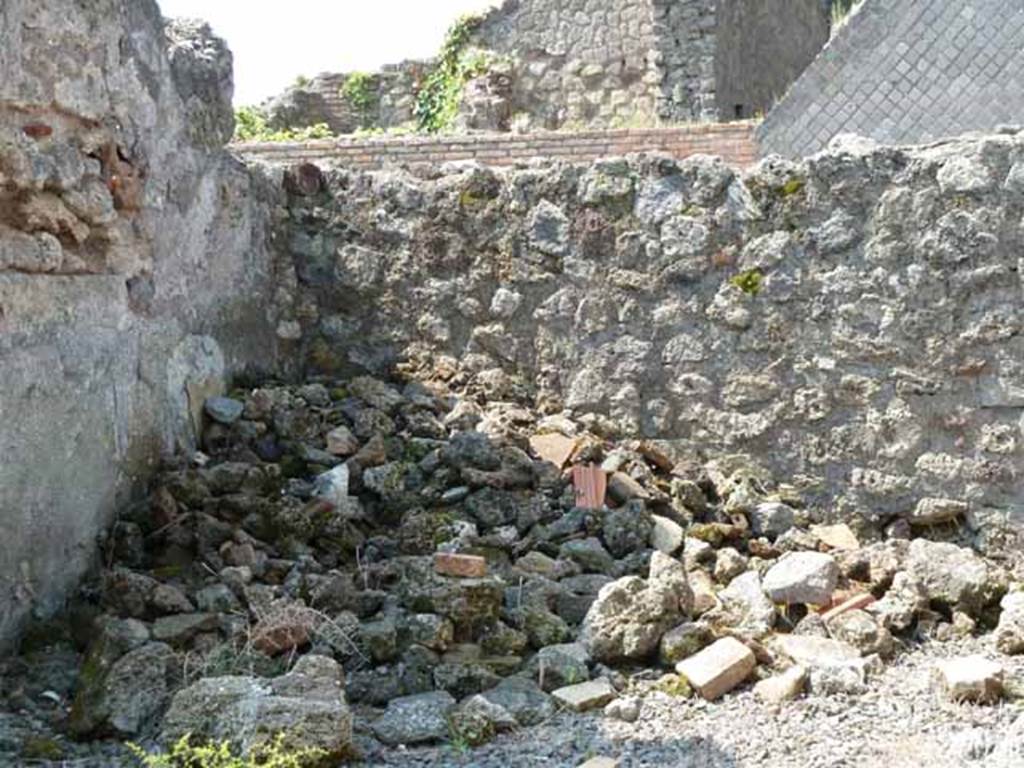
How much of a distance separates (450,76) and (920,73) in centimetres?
589

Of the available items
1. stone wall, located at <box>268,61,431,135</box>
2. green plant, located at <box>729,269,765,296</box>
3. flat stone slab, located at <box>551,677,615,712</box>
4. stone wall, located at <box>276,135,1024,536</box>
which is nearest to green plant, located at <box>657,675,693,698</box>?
flat stone slab, located at <box>551,677,615,712</box>

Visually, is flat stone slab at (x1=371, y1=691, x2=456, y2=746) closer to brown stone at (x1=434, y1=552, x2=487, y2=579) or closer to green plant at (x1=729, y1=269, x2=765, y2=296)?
brown stone at (x1=434, y1=552, x2=487, y2=579)

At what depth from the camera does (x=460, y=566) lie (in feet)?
14.9

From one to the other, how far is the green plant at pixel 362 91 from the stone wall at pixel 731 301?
872 centimetres

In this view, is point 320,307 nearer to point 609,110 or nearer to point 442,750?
point 442,750

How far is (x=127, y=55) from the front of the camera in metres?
4.86

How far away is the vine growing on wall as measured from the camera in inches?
555

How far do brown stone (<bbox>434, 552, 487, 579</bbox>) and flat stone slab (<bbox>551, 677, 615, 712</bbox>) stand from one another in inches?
23.2

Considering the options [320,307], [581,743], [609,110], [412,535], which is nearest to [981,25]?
[609,110]

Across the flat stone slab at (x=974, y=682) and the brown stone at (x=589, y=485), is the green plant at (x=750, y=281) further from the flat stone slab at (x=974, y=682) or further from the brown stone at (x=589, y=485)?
the flat stone slab at (x=974, y=682)

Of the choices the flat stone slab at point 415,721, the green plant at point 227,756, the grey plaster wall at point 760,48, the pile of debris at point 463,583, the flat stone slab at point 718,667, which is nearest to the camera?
the green plant at point 227,756

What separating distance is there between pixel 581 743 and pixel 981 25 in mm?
7637

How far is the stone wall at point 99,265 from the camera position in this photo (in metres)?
4.21

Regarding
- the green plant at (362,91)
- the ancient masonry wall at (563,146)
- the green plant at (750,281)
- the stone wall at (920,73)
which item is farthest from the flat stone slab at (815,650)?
the green plant at (362,91)
